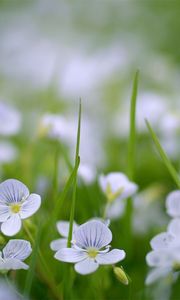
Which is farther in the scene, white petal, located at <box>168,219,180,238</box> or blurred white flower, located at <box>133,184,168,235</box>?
blurred white flower, located at <box>133,184,168,235</box>

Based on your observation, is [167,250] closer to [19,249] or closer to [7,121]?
[19,249]

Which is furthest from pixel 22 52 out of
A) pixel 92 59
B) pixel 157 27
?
pixel 157 27

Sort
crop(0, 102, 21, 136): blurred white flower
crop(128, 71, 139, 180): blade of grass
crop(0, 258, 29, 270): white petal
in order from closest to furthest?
1. crop(0, 258, 29, 270): white petal
2. crop(128, 71, 139, 180): blade of grass
3. crop(0, 102, 21, 136): blurred white flower

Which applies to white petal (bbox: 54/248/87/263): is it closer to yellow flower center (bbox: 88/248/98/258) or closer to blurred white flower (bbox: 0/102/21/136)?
yellow flower center (bbox: 88/248/98/258)

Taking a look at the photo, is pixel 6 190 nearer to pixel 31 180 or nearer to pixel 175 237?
pixel 175 237

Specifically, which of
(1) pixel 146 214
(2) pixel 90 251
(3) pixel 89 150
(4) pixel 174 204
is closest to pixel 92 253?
(2) pixel 90 251

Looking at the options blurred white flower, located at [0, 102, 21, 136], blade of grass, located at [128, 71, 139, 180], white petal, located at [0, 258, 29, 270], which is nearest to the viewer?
white petal, located at [0, 258, 29, 270]

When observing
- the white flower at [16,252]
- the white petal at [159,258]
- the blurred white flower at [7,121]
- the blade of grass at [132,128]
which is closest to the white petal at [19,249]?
the white flower at [16,252]

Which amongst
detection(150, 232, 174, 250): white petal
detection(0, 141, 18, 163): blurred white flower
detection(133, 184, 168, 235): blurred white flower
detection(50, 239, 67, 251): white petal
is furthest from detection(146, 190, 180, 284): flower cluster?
detection(0, 141, 18, 163): blurred white flower
